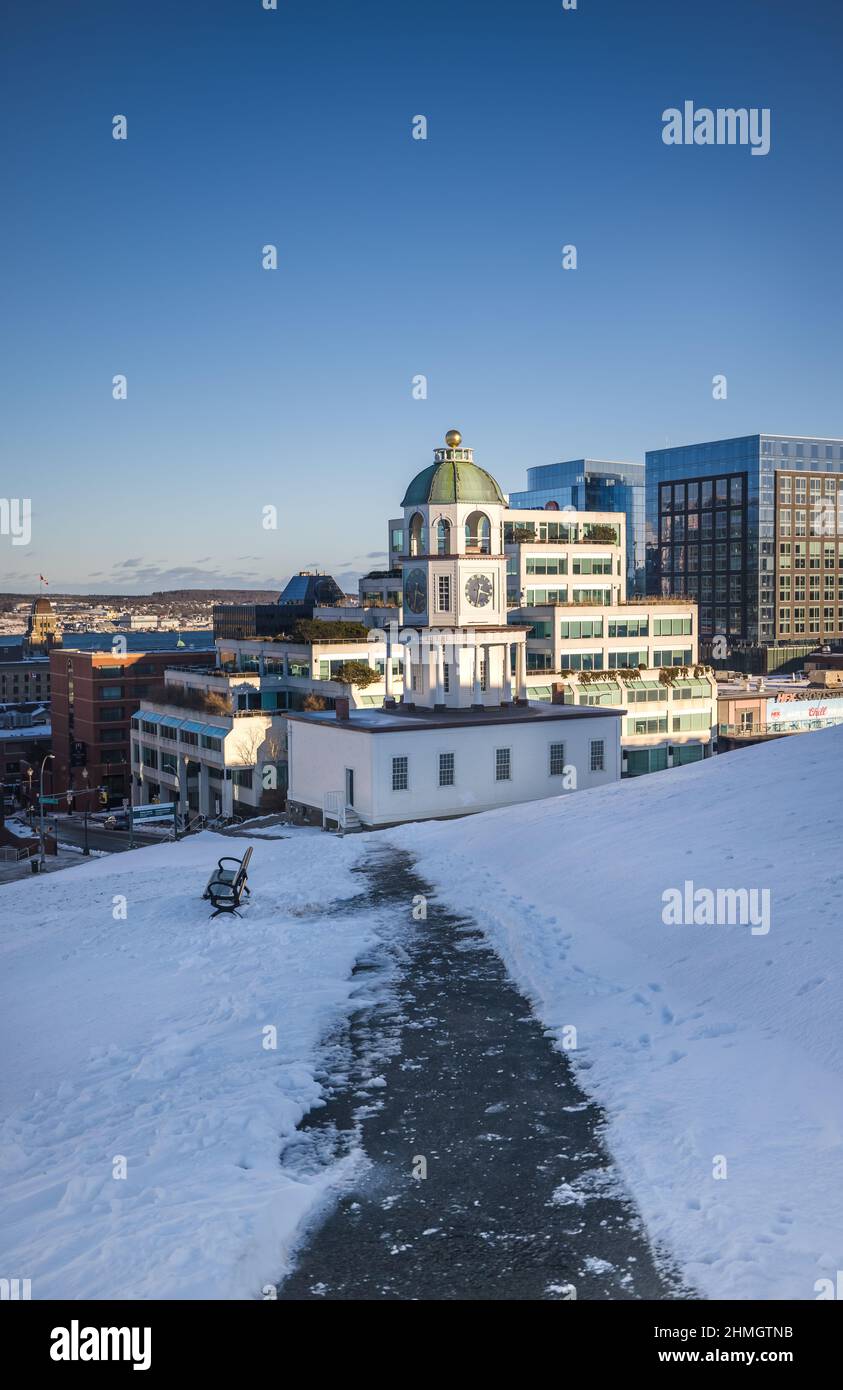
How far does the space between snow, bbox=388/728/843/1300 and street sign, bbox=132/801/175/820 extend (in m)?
46.8

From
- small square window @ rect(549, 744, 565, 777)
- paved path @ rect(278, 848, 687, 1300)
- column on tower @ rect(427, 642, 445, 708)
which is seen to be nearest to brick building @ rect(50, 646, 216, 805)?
column on tower @ rect(427, 642, 445, 708)

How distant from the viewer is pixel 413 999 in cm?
1642

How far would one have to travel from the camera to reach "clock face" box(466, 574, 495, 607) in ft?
155

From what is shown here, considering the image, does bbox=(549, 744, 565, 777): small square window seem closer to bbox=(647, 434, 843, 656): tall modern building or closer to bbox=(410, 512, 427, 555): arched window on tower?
bbox=(410, 512, 427, 555): arched window on tower

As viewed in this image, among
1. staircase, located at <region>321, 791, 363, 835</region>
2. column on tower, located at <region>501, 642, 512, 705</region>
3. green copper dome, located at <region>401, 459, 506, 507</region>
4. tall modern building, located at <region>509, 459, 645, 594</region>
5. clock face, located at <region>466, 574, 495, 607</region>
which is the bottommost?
staircase, located at <region>321, 791, 363, 835</region>

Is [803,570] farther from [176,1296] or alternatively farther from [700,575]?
[176,1296]

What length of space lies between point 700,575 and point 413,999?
161533mm

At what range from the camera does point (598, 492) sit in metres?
179

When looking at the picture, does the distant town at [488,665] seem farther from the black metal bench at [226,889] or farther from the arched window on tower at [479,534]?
the black metal bench at [226,889]

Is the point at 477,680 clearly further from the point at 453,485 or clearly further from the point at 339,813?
the point at 339,813

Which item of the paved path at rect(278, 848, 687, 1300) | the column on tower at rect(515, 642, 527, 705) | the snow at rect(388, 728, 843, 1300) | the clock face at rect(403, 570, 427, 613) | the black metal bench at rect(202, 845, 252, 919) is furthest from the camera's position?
the column on tower at rect(515, 642, 527, 705)

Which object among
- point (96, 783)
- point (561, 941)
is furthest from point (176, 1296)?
point (96, 783)

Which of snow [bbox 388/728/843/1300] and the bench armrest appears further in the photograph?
the bench armrest

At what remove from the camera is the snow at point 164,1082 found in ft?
31.8
